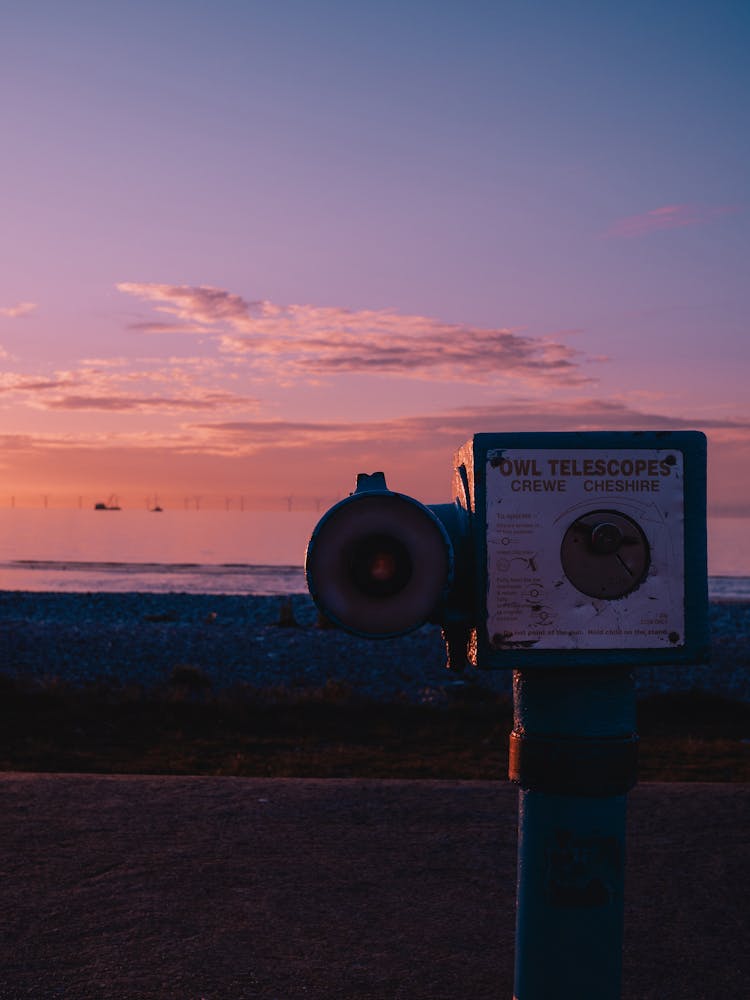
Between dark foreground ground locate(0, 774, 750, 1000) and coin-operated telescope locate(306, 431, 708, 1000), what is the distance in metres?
1.39

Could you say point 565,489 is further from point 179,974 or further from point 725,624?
point 725,624

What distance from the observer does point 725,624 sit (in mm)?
30562

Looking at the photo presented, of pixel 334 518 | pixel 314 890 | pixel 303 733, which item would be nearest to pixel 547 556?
pixel 334 518

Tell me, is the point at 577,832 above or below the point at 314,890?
above

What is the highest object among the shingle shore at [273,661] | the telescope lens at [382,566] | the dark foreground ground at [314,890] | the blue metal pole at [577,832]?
the telescope lens at [382,566]

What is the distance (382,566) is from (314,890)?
2.61 m

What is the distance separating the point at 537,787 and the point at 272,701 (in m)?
9.78

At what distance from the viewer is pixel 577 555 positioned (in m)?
2.44

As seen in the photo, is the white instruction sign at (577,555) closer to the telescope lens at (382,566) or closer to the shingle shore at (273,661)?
the telescope lens at (382,566)

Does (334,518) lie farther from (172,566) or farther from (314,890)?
(172,566)

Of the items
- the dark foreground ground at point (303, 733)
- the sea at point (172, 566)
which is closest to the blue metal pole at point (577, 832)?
→ the dark foreground ground at point (303, 733)

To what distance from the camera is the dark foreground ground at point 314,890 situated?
149 inches

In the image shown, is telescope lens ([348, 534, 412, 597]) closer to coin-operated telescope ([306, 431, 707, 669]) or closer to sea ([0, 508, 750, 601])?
coin-operated telescope ([306, 431, 707, 669])

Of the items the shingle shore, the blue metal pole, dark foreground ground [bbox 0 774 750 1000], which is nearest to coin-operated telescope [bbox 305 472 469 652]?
the blue metal pole
